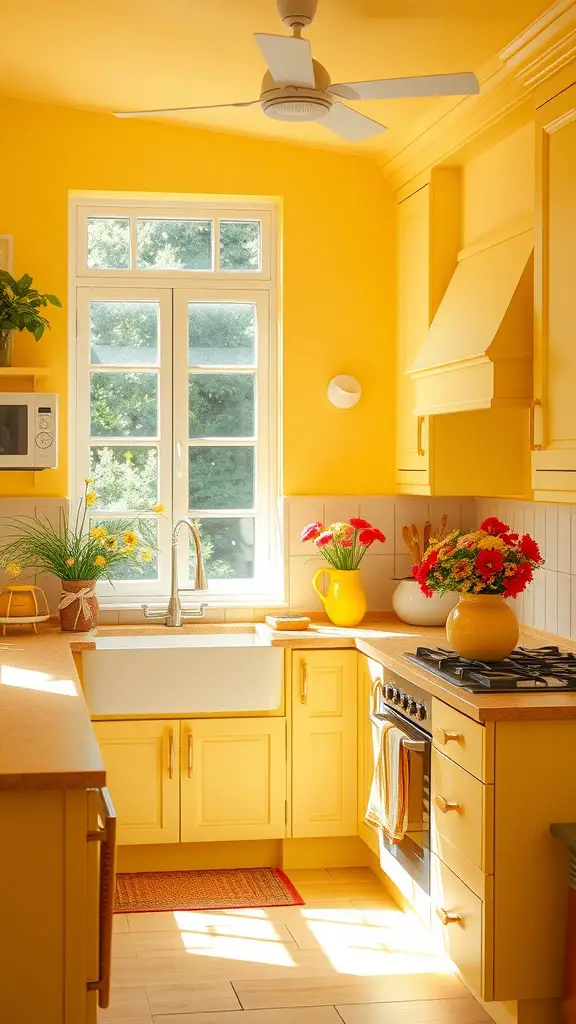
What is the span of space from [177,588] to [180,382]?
2.87ft

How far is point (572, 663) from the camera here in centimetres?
A: 343

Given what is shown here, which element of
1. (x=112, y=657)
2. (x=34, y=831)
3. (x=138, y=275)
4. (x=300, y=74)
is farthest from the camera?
(x=138, y=275)

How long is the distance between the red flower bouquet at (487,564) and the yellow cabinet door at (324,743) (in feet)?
3.24

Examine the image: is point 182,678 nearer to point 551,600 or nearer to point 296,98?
point 551,600

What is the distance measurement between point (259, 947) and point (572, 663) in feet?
4.33

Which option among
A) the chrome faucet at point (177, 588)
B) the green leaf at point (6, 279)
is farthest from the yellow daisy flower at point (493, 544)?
the green leaf at point (6, 279)

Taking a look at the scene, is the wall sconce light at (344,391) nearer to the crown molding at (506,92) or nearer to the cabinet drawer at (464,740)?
the crown molding at (506,92)

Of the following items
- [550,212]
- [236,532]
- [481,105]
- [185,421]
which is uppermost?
[481,105]

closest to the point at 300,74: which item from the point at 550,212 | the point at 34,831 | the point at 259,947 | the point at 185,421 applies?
the point at 550,212

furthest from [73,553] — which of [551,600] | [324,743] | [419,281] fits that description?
[551,600]

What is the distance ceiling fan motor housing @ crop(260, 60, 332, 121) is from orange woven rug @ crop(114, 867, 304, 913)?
Answer: 2602 mm

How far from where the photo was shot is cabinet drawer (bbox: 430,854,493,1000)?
2898 millimetres

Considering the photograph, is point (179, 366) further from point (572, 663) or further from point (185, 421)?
point (572, 663)

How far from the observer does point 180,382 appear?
477 centimetres
